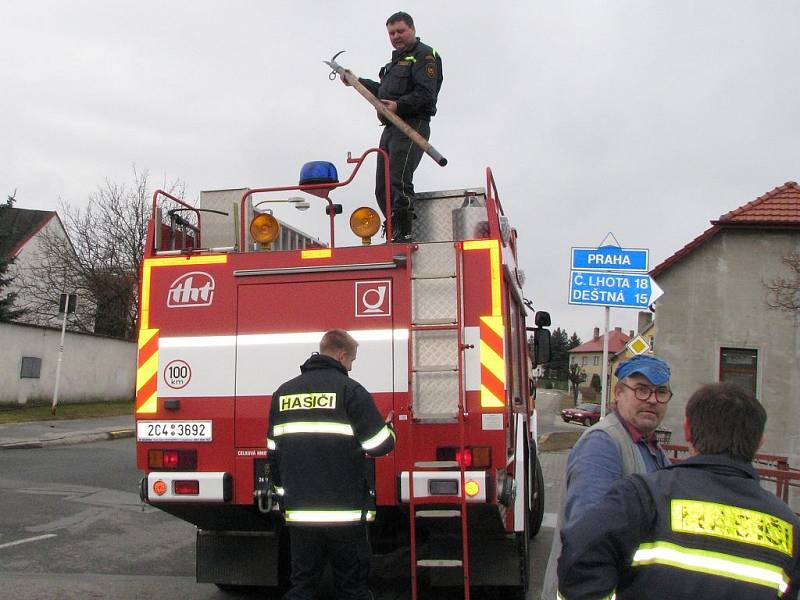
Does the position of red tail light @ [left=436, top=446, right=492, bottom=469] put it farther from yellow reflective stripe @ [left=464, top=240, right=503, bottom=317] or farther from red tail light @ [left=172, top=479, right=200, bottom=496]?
red tail light @ [left=172, top=479, right=200, bottom=496]

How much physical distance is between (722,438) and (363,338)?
330 cm

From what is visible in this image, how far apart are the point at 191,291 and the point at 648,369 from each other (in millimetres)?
3557

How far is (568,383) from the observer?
318 ft

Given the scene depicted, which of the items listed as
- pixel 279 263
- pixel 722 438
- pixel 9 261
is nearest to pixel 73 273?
pixel 9 261

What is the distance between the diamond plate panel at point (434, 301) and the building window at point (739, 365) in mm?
19223

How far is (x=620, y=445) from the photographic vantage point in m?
2.88

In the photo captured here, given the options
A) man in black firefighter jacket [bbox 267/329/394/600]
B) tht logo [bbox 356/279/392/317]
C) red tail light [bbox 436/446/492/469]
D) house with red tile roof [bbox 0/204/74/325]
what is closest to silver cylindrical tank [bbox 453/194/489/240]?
tht logo [bbox 356/279/392/317]

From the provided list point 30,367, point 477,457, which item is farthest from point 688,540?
point 30,367

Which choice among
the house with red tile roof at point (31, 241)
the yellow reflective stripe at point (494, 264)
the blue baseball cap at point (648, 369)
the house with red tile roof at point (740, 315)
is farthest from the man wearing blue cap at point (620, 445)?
the house with red tile roof at point (31, 241)

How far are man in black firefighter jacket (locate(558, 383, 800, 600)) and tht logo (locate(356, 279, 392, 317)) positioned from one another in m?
3.23

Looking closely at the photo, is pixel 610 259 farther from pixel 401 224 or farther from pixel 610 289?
pixel 401 224

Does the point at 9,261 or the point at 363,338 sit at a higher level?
the point at 9,261

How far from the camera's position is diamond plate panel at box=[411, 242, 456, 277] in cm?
532

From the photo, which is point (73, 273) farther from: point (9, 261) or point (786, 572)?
point (786, 572)
